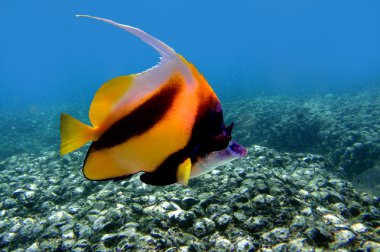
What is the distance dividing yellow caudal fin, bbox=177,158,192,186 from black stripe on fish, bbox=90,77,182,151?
20cm

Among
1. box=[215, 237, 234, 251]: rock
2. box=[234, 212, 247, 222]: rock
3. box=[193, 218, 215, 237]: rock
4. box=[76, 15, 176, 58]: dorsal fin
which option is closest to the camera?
box=[76, 15, 176, 58]: dorsal fin

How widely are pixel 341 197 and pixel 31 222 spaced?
542 centimetres

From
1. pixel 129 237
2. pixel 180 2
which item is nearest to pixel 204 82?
pixel 129 237

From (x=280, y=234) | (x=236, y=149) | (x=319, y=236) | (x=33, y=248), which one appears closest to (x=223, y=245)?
(x=280, y=234)

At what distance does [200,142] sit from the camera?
111 cm

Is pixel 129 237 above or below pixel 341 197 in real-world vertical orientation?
above

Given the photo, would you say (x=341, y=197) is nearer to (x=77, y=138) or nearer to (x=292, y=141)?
(x=77, y=138)

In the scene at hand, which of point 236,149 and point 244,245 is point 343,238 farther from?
point 236,149

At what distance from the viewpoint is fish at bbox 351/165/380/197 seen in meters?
7.40

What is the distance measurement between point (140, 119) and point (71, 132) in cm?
26

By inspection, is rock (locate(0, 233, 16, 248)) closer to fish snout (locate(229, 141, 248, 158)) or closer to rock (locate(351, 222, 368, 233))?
fish snout (locate(229, 141, 248, 158))

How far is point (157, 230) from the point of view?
12.2 ft

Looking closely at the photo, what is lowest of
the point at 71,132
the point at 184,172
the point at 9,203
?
the point at 9,203

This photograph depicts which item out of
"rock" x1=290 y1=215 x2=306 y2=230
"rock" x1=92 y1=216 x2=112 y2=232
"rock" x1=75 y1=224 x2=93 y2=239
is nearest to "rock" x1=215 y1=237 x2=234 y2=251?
"rock" x1=290 y1=215 x2=306 y2=230
